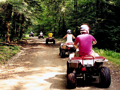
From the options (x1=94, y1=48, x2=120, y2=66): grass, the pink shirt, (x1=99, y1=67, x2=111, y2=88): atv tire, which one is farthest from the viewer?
(x1=94, y1=48, x2=120, y2=66): grass

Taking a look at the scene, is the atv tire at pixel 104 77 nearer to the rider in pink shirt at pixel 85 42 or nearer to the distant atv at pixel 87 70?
the distant atv at pixel 87 70

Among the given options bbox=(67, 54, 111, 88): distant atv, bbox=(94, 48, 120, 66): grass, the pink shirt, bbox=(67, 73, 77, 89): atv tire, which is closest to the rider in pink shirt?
the pink shirt

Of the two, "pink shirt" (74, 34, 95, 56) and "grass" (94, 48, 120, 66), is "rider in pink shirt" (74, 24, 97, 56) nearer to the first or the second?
"pink shirt" (74, 34, 95, 56)

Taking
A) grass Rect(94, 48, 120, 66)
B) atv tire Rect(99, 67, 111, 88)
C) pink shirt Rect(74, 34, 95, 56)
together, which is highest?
pink shirt Rect(74, 34, 95, 56)

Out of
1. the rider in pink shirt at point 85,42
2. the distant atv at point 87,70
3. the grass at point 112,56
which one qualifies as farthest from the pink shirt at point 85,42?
the grass at point 112,56

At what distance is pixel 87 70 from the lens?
4.61m

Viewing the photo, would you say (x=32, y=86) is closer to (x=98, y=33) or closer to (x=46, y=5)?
(x=98, y=33)

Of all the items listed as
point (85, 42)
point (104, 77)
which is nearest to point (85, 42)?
point (85, 42)

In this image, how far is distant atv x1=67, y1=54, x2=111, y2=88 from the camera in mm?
4480

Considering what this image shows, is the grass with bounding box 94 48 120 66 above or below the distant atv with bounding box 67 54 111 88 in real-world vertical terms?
below

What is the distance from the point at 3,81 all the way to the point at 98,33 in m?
14.3

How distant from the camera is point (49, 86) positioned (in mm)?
5012

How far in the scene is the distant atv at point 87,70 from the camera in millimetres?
4480

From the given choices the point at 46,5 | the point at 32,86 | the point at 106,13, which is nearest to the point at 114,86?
the point at 32,86
